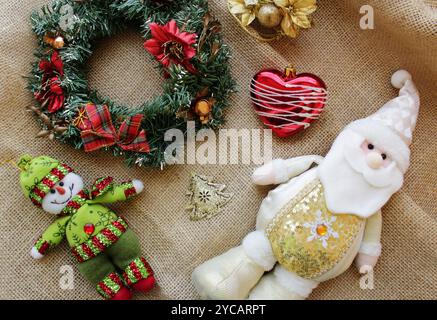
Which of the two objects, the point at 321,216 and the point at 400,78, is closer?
the point at 321,216

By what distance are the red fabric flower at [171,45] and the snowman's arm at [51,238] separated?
0.49 meters

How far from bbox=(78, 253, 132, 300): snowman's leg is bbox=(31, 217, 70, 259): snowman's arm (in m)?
0.09

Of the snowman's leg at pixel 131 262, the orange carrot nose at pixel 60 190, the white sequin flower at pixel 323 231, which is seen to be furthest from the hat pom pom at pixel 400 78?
the orange carrot nose at pixel 60 190

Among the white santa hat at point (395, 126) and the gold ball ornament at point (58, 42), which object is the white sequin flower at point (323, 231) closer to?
the white santa hat at point (395, 126)

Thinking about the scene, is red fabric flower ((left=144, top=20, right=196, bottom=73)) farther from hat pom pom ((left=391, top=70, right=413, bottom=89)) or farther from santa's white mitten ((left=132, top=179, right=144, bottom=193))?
hat pom pom ((left=391, top=70, right=413, bottom=89))

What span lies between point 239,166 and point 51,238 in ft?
1.77

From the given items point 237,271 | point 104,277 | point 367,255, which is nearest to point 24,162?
point 104,277

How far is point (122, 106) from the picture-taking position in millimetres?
1441

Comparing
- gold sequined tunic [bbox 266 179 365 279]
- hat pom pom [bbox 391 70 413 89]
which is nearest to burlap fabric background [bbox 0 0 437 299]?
hat pom pom [bbox 391 70 413 89]

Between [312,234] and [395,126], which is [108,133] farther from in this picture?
[395,126]

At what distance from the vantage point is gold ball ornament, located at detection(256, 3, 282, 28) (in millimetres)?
1404

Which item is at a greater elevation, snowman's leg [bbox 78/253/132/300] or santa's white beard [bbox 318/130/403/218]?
santa's white beard [bbox 318/130/403/218]

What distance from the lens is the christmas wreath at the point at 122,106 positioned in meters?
1.35
